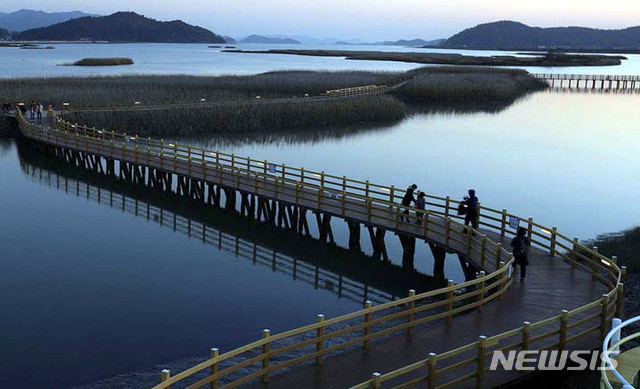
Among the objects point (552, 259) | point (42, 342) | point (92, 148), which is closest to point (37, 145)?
point (92, 148)

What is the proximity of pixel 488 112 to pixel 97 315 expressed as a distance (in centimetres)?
6886

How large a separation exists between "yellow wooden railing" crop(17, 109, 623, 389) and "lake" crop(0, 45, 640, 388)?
167cm

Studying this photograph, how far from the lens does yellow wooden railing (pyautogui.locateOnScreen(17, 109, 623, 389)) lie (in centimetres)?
1255

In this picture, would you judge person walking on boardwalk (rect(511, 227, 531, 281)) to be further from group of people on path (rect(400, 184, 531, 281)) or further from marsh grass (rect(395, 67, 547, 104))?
marsh grass (rect(395, 67, 547, 104))

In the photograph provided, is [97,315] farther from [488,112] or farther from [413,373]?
[488,112]

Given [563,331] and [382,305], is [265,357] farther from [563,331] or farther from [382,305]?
[563,331]

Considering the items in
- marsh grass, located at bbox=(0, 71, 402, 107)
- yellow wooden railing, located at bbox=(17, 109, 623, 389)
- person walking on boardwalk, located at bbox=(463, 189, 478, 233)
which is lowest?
yellow wooden railing, located at bbox=(17, 109, 623, 389)

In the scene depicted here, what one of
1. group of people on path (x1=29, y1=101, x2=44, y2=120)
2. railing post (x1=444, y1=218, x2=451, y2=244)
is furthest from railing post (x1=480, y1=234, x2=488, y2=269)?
group of people on path (x1=29, y1=101, x2=44, y2=120)

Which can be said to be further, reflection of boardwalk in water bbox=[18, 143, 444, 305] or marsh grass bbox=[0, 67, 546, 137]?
marsh grass bbox=[0, 67, 546, 137]

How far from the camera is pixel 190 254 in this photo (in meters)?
25.8

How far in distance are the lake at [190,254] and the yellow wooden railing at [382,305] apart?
167cm

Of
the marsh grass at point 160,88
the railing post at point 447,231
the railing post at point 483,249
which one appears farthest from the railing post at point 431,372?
the marsh grass at point 160,88

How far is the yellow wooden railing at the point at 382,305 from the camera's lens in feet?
41.2

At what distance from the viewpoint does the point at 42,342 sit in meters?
17.2
